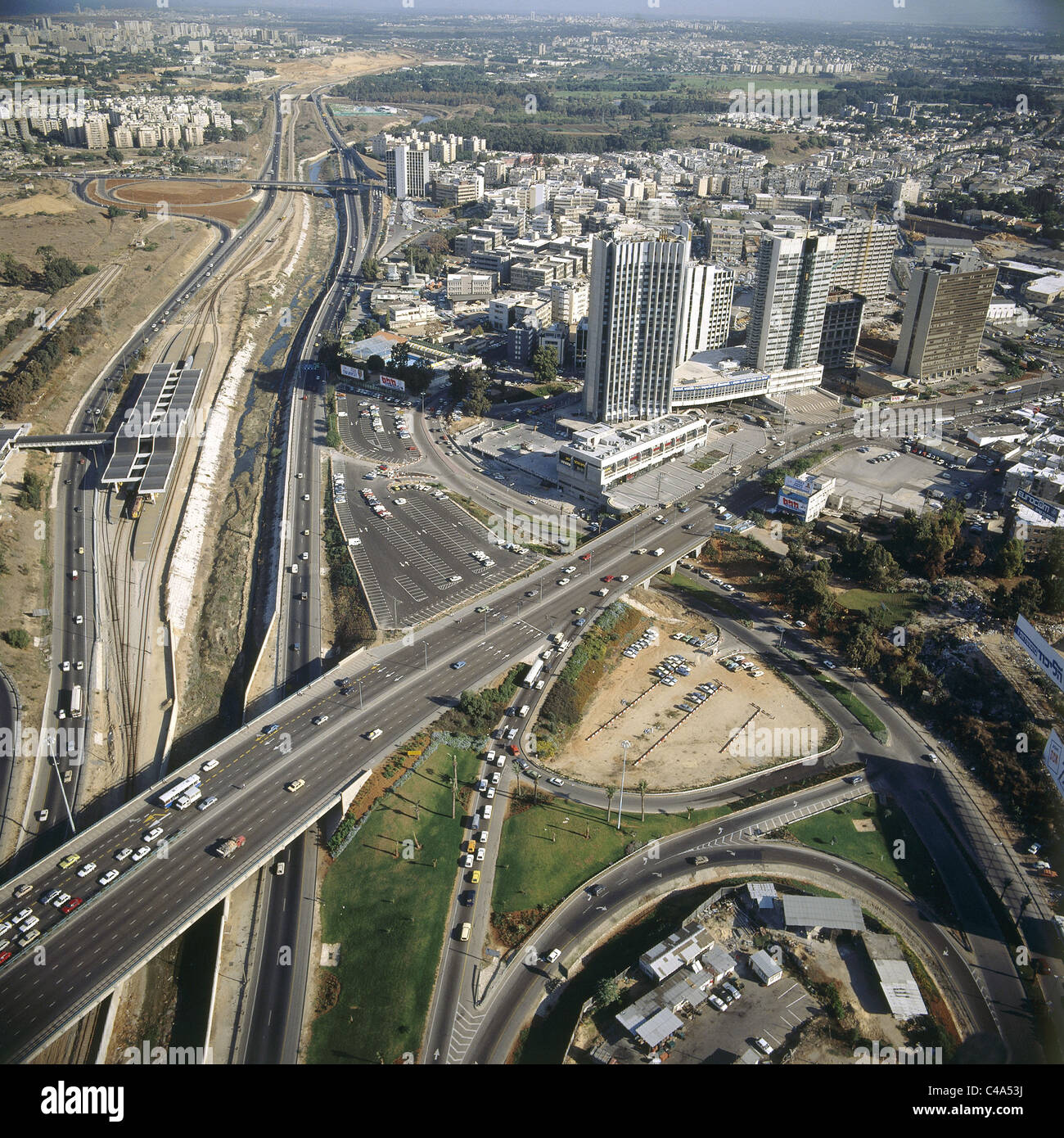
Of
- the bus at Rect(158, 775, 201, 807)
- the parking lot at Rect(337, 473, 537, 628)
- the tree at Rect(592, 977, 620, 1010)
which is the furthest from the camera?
the parking lot at Rect(337, 473, 537, 628)

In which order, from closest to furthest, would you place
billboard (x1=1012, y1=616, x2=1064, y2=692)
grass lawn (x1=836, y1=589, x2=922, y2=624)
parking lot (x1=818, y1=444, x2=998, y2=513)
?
billboard (x1=1012, y1=616, x2=1064, y2=692)
grass lawn (x1=836, y1=589, x2=922, y2=624)
parking lot (x1=818, y1=444, x2=998, y2=513)

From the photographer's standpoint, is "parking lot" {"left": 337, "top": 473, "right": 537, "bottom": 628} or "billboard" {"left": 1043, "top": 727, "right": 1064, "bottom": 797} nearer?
"billboard" {"left": 1043, "top": 727, "right": 1064, "bottom": 797}

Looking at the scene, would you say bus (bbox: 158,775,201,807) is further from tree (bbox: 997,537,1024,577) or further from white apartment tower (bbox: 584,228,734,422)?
tree (bbox: 997,537,1024,577)

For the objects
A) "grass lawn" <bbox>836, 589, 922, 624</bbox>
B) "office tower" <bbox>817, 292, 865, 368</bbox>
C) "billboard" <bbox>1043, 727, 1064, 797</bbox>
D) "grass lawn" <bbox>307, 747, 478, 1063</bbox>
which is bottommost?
"grass lawn" <bbox>307, 747, 478, 1063</bbox>

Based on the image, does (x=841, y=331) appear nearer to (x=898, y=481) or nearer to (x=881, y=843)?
(x=898, y=481)

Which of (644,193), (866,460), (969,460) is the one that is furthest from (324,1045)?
(644,193)

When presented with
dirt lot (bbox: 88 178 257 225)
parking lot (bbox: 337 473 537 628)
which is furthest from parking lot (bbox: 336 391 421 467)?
dirt lot (bbox: 88 178 257 225)

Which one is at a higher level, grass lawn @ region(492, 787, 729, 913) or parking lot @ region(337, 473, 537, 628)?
parking lot @ region(337, 473, 537, 628)
